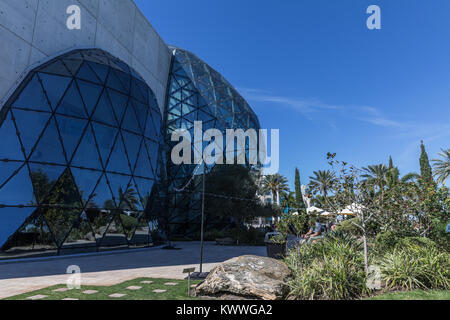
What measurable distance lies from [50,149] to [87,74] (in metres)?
4.83

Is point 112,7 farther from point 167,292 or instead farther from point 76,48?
point 167,292

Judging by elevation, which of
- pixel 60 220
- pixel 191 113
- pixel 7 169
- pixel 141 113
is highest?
pixel 191 113

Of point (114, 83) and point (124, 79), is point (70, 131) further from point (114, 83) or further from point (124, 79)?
point (124, 79)

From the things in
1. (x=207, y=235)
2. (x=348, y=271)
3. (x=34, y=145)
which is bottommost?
(x=207, y=235)

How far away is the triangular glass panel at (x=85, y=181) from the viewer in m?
12.6

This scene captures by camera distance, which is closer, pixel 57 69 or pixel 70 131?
pixel 70 131

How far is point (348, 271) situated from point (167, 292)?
376 centimetres

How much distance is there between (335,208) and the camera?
23.8ft

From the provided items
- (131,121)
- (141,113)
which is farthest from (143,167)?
(141,113)

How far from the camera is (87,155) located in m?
13.2

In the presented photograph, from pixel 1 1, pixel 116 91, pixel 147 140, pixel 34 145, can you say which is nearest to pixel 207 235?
pixel 147 140

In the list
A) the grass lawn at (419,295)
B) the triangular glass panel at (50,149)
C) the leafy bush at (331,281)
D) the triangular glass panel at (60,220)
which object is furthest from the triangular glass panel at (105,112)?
the grass lawn at (419,295)

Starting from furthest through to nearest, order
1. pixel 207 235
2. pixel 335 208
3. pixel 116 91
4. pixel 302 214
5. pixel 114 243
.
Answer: pixel 207 235 → pixel 116 91 → pixel 114 243 → pixel 302 214 → pixel 335 208

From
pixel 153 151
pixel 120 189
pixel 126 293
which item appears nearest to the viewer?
pixel 126 293
